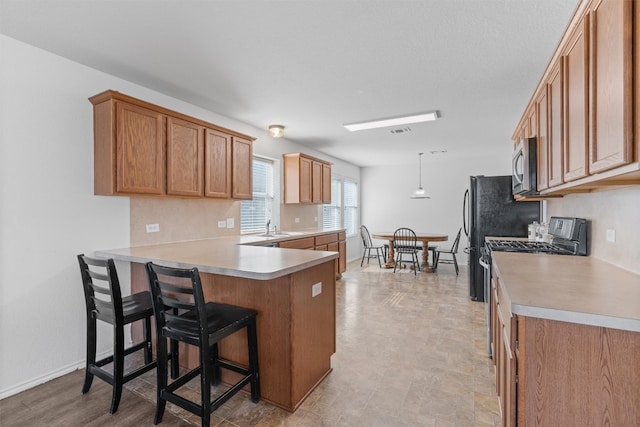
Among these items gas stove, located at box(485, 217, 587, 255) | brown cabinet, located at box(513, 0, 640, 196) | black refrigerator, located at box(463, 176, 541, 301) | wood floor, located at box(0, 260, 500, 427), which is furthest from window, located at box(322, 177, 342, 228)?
brown cabinet, located at box(513, 0, 640, 196)

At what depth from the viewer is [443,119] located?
406 centimetres

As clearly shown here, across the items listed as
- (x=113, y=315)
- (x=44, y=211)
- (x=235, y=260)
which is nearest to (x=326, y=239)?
(x=235, y=260)

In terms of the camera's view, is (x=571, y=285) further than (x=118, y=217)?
No

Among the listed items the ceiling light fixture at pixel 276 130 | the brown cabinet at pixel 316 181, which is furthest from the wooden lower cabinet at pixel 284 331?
the brown cabinet at pixel 316 181

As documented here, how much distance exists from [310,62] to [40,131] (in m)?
2.12

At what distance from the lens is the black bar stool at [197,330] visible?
1.63m

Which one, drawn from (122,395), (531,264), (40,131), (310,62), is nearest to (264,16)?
(310,62)

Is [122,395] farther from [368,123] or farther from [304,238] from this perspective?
[368,123]

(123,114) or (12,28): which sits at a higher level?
(12,28)

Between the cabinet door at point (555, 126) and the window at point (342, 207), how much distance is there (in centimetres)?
454

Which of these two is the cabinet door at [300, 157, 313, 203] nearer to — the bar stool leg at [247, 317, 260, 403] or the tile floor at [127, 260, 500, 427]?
the tile floor at [127, 260, 500, 427]

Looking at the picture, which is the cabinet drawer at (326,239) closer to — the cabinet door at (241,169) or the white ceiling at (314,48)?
the cabinet door at (241,169)

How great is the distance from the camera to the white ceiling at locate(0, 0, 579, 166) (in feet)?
6.08

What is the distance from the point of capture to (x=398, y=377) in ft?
7.55
